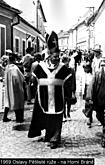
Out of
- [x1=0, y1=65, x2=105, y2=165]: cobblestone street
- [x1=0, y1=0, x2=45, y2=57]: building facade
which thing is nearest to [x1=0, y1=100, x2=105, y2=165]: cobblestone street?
[x1=0, y1=65, x2=105, y2=165]: cobblestone street

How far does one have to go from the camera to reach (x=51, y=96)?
6508 mm

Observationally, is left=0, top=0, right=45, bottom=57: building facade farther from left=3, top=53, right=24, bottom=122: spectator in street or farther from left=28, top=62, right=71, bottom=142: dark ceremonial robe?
left=28, top=62, right=71, bottom=142: dark ceremonial robe

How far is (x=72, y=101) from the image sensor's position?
26.9 ft

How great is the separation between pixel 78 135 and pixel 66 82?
1.29m

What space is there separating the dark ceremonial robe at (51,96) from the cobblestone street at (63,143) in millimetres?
315

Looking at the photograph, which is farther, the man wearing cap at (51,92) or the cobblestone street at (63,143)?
the man wearing cap at (51,92)

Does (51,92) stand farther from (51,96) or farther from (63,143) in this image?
(63,143)

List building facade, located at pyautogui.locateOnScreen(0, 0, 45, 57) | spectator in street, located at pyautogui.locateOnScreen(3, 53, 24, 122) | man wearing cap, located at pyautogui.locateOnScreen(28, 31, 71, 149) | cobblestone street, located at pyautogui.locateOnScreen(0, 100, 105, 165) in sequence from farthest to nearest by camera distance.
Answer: building facade, located at pyautogui.locateOnScreen(0, 0, 45, 57) < spectator in street, located at pyautogui.locateOnScreen(3, 53, 24, 122) < man wearing cap, located at pyautogui.locateOnScreen(28, 31, 71, 149) < cobblestone street, located at pyautogui.locateOnScreen(0, 100, 105, 165)

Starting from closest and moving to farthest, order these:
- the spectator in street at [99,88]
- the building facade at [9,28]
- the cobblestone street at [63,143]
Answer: the cobblestone street at [63,143] < the spectator in street at [99,88] < the building facade at [9,28]

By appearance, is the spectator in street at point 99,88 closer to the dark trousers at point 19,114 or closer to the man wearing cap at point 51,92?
the man wearing cap at point 51,92

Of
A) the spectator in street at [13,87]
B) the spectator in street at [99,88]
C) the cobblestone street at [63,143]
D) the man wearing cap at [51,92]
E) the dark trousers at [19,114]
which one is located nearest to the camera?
the cobblestone street at [63,143]

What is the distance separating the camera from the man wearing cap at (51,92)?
21.2 feet

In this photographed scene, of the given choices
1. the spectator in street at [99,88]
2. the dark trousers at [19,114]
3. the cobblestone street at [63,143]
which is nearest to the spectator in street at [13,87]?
the dark trousers at [19,114]

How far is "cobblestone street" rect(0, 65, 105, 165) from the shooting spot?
19.6 ft
